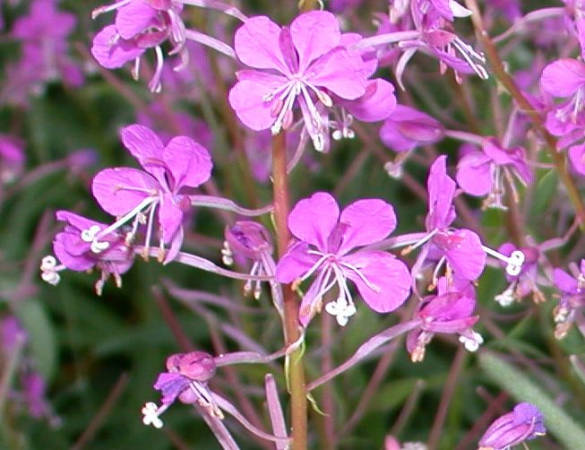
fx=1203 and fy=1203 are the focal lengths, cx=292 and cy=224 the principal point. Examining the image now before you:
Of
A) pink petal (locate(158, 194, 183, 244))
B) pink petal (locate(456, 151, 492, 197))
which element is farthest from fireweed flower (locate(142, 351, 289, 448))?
pink petal (locate(456, 151, 492, 197))

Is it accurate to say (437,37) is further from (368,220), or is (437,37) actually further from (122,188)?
(122,188)

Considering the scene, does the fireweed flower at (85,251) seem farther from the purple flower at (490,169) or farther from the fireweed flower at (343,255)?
the purple flower at (490,169)

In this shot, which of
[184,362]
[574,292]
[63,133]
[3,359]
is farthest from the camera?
[63,133]

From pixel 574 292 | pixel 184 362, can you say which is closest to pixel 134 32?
pixel 184 362

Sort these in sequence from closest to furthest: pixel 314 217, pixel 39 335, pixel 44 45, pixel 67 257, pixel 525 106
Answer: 1. pixel 314 217
2. pixel 67 257
3. pixel 525 106
4. pixel 39 335
5. pixel 44 45

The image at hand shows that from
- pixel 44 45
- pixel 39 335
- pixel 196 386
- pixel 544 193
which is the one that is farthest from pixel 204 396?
pixel 44 45

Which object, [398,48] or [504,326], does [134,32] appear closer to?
[398,48]

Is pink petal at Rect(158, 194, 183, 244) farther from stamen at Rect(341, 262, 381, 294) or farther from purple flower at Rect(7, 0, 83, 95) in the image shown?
purple flower at Rect(7, 0, 83, 95)
